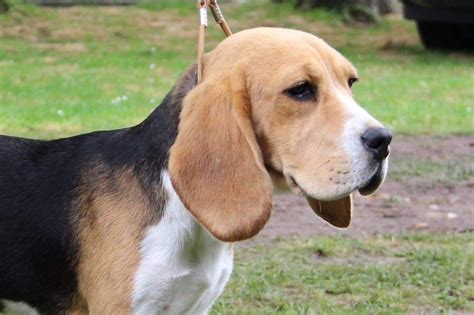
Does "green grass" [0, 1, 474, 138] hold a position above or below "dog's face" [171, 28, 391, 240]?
below

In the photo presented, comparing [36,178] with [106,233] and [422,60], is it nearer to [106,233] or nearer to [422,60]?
[106,233]

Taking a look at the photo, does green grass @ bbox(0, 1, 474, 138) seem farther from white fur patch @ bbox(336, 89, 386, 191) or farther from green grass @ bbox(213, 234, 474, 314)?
white fur patch @ bbox(336, 89, 386, 191)

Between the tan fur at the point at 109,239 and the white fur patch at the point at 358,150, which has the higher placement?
the white fur patch at the point at 358,150

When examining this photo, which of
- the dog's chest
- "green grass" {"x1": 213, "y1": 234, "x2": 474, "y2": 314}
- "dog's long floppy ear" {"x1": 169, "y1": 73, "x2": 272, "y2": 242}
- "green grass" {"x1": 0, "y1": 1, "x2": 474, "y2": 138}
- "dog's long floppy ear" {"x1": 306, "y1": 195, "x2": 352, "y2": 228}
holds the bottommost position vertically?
"green grass" {"x1": 0, "y1": 1, "x2": 474, "y2": 138}

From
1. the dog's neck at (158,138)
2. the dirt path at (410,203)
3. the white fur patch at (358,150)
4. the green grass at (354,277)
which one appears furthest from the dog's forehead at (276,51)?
the dirt path at (410,203)

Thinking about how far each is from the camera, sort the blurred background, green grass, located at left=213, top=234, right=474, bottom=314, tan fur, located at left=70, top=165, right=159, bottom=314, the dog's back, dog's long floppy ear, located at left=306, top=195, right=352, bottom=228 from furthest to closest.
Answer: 1. the blurred background
2. green grass, located at left=213, top=234, right=474, bottom=314
3. dog's long floppy ear, located at left=306, top=195, right=352, bottom=228
4. the dog's back
5. tan fur, located at left=70, top=165, right=159, bottom=314

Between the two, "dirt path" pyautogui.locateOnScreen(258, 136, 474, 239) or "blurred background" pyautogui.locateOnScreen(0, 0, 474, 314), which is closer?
"blurred background" pyautogui.locateOnScreen(0, 0, 474, 314)

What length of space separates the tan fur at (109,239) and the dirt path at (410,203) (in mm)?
3174

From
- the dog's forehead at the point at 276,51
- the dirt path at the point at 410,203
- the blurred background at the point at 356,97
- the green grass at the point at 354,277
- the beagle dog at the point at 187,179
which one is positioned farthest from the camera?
the dirt path at the point at 410,203

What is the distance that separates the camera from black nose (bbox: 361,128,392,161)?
3748 millimetres

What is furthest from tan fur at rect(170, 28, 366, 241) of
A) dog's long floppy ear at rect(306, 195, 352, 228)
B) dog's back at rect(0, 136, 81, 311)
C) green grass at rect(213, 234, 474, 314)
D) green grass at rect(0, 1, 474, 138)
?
green grass at rect(0, 1, 474, 138)

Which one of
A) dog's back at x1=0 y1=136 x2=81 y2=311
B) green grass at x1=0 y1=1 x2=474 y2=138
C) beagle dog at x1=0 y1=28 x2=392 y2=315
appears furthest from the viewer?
green grass at x1=0 y1=1 x2=474 y2=138

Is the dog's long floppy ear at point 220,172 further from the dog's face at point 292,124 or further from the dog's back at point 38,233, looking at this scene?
the dog's back at point 38,233

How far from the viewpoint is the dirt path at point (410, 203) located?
7695mm
